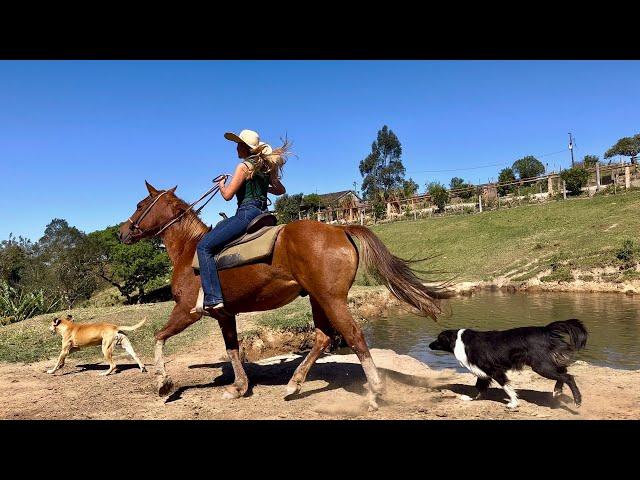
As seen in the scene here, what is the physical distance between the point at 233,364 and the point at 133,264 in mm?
26720

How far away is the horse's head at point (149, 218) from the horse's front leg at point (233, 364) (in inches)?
72.1

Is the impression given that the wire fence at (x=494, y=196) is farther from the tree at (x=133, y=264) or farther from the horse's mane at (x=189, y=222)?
the horse's mane at (x=189, y=222)

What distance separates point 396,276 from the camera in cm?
552

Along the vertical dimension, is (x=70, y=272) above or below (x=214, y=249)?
below

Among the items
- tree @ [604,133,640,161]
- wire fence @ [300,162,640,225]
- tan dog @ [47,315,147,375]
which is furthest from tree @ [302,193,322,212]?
tan dog @ [47,315,147,375]

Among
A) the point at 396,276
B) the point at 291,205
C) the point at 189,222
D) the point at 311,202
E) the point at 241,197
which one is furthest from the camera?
the point at 311,202

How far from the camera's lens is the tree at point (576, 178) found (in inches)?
1398

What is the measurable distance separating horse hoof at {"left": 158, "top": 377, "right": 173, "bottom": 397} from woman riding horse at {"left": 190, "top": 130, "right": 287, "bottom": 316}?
3.29ft

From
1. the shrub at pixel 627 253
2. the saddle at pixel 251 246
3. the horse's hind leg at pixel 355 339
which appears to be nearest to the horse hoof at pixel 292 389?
the horse's hind leg at pixel 355 339

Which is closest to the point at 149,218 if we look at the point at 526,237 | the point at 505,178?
the point at 526,237

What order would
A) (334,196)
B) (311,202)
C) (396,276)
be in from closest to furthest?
(396,276) → (311,202) → (334,196)

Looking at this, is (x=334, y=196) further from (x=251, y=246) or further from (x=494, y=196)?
(x=251, y=246)

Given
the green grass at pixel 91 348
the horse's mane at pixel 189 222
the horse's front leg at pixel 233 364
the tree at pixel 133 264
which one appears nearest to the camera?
the horse's front leg at pixel 233 364

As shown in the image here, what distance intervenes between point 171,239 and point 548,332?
5.41 m
